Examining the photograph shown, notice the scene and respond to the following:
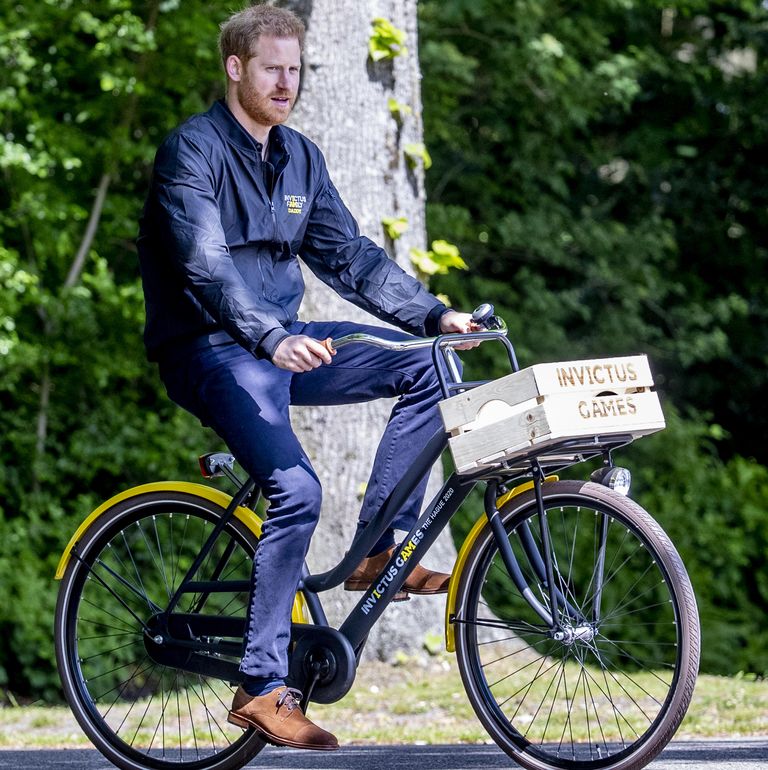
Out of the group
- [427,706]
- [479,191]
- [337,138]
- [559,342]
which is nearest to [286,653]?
[427,706]

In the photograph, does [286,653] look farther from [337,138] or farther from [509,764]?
[337,138]

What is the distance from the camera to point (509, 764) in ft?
15.7

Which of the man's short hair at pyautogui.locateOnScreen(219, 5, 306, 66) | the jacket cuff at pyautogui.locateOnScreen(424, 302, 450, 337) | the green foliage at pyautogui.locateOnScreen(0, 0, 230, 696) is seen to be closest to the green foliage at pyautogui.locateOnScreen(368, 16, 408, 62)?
the man's short hair at pyautogui.locateOnScreen(219, 5, 306, 66)

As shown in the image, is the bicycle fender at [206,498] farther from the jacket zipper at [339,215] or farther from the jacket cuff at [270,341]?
the jacket zipper at [339,215]

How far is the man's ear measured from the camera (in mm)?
4348

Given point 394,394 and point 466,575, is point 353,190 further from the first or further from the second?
point 466,575

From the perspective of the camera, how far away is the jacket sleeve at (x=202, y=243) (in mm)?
4035

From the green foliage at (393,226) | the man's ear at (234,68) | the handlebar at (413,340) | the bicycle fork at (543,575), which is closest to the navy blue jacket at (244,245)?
the man's ear at (234,68)

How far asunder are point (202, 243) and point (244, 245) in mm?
268

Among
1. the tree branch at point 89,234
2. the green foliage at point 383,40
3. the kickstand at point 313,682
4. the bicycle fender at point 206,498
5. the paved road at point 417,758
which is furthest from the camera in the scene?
the tree branch at point 89,234

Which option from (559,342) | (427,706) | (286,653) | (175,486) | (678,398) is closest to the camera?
(286,653)

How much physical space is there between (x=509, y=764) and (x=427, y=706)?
1699 mm

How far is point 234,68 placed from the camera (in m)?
4.36

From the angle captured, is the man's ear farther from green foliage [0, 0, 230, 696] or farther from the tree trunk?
green foliage [0, 0, 230, 696]
